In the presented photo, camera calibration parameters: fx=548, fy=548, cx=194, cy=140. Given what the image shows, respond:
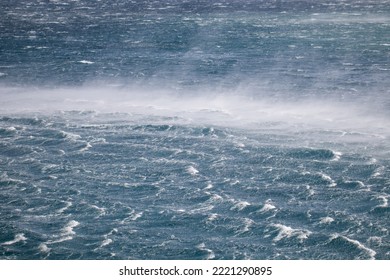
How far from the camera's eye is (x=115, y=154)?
29.0 m

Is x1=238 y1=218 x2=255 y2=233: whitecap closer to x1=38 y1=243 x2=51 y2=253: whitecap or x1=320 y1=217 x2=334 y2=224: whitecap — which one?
x1=320 y1=217 x2=334 y2=224: whitecap

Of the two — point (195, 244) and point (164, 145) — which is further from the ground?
point (164, 145)

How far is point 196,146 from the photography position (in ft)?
96.8

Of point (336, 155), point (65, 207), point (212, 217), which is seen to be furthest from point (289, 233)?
point (65, 207)

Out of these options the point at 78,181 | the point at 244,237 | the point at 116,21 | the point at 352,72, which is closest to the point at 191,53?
the point at 352,72

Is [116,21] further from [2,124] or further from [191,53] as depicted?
[2,124]

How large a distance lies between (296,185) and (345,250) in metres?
5.29

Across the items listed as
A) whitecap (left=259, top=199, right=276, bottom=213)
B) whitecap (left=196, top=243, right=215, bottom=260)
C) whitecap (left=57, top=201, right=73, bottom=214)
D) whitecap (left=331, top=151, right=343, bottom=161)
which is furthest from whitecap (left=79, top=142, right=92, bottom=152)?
whitecap (left=331, top=151, right=343, bottom=161)

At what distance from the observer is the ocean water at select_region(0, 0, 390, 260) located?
21516 mm

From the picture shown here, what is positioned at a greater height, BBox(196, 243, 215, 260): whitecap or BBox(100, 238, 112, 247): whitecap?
BBox(100, 238, 112, 247): whitecap

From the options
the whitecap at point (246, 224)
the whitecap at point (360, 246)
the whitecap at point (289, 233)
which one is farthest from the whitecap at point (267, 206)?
the whitecap at point (360, 246)

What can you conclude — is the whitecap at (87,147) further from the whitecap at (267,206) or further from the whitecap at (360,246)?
the whitecap at (360,246)

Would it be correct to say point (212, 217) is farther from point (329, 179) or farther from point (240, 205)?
point (329, 179)

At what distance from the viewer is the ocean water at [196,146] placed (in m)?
21.5
